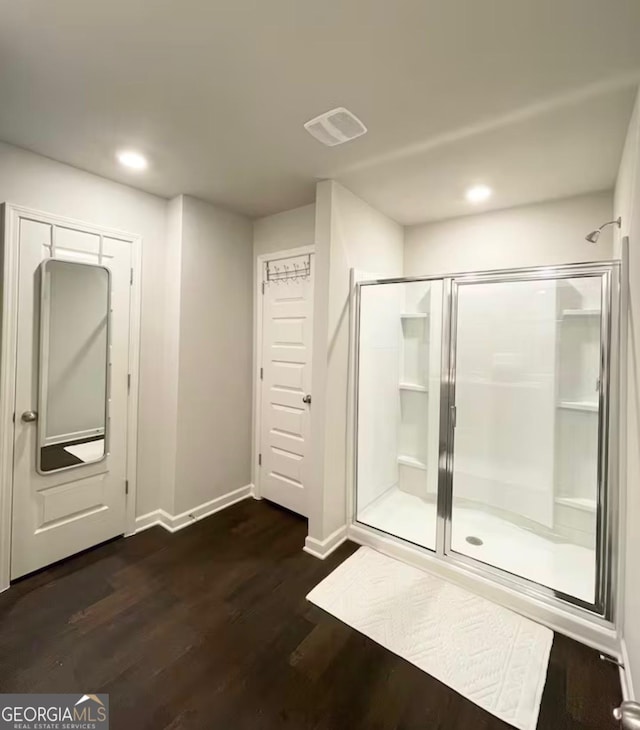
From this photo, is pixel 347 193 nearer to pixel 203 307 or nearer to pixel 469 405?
pixel 203 307

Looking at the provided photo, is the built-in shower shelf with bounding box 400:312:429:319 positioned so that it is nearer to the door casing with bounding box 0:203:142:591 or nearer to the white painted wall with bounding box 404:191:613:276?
the white painted wall with bounding box 404:191:613:276

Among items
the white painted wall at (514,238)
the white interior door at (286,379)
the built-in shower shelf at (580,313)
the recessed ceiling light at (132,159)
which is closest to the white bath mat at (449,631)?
the white interior door at (286,379)

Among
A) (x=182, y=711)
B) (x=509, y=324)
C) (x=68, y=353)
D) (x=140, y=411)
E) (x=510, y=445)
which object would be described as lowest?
(x=182, y=711)

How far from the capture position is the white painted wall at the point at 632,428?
1.43 meters

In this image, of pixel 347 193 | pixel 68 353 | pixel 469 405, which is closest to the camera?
pixel 68 353

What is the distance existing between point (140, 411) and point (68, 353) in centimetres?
66

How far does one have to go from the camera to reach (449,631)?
185 centimetres

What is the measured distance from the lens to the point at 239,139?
1963 mm

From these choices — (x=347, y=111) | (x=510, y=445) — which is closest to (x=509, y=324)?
(x=510, y=445)

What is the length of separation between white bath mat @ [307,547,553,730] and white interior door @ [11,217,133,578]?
1661 millimetres

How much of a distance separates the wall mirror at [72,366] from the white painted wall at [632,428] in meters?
3.07

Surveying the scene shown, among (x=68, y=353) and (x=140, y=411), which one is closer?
(x=68, y=353)

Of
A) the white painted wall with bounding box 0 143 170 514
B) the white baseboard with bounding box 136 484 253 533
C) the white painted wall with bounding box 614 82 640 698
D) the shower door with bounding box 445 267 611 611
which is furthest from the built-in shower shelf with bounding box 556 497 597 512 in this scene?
the white painted wall with bounding box 0 143 170 514

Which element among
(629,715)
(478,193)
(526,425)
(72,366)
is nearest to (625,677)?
(629,715)
